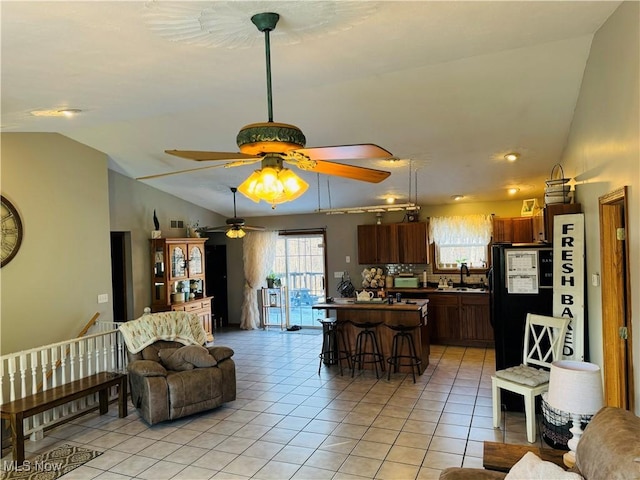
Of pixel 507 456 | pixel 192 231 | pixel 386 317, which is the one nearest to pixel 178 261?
pixel 192 231

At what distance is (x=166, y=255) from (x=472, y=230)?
17.7ft

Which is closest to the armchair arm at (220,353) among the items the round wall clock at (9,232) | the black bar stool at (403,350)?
the black bar stool at (403,350)

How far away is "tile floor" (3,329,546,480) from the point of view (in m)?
3.53

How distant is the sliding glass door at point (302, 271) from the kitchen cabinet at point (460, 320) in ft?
8.45

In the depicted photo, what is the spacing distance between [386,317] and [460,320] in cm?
204

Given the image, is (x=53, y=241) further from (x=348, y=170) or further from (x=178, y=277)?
(x=348, y=170)

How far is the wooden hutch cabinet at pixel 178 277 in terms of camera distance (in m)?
7.41

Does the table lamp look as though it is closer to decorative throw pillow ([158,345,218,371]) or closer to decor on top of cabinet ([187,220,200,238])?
decorative throw pillow ([158,345,218,371])

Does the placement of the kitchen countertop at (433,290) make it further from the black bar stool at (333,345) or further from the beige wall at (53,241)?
the beige wall at (53,241)

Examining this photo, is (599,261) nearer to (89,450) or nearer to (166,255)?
(89,450)

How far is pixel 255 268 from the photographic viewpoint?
380 inches

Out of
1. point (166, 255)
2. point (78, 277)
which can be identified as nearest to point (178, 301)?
point (166, 255)

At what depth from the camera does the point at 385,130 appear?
490 cm

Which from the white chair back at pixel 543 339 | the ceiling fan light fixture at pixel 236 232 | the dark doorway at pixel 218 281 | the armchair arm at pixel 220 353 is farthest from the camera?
the dark doorway at pixel 218 281
